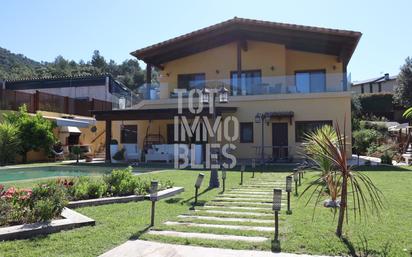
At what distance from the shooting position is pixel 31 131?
22328 mm

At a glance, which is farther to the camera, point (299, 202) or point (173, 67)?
point (173, 67)

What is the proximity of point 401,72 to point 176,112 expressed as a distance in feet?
88.2

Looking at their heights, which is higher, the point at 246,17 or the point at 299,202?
the point at 246,17

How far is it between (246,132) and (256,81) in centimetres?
323

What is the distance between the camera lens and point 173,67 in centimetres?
2722

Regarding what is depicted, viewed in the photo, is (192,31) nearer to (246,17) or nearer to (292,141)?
(246,17)

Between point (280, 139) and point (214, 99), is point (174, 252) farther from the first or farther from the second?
point (280, 139)

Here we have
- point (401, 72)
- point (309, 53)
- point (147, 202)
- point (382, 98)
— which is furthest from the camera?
point (382, 98)

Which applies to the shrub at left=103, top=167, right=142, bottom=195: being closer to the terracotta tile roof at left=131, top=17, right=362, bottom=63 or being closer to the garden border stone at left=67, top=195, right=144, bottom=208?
the garden border stone at left=67, top=195, right=144, bottom=208

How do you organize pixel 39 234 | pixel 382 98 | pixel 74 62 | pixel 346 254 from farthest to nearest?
pixel 74 62 → pixel 382 98 → pixel 39 234 → pixel 346 254

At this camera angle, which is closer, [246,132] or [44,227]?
[44,227]

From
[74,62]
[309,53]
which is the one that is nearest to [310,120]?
[309,53]

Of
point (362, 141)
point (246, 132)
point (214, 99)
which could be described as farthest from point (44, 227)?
point (362, 141)

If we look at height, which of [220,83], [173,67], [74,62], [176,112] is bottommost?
[176,112]
